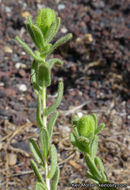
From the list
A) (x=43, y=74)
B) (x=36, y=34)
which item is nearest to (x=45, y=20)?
(x=36, y=34)

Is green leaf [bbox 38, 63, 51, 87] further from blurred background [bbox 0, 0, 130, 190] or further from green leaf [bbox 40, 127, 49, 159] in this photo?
blurred background [bbox 0, 0, 130, 190]

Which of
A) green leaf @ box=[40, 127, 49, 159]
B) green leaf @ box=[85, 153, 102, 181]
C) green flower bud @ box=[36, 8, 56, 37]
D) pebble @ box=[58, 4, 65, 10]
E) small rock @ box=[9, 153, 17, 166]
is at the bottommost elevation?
small rock @ box=[9, 153, 17, 166]

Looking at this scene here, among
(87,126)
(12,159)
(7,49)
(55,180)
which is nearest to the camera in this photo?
(87,126)

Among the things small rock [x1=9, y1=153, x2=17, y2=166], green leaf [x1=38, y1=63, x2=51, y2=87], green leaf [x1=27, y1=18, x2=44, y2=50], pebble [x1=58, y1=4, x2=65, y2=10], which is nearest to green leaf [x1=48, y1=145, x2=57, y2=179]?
green leaf [x1=38, y1=63, x2=51, y2=87]

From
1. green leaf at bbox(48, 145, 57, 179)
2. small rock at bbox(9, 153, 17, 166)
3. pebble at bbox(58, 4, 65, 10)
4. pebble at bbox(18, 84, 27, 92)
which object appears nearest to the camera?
green leaf at bbox(48, 145, 57, 179)

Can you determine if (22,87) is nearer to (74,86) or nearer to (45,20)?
(74,86)

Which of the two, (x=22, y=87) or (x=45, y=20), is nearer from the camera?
(x=45, y=20)
